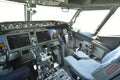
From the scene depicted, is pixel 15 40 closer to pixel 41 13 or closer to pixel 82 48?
pixel 41 13

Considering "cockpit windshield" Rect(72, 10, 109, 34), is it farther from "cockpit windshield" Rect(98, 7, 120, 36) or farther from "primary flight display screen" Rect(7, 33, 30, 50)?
"primary flight display screen" Rect(7, 33, 30, 50)

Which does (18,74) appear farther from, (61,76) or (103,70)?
(103,70)

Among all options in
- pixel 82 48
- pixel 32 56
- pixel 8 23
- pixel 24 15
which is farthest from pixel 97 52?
pixel 8 23

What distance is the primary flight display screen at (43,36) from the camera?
272 cm

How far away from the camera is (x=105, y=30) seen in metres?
3.20

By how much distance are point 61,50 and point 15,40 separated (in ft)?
4.11

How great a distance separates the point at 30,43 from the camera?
2570 millimetres

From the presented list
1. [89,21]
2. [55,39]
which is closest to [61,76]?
[55,39]

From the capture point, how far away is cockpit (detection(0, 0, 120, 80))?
2.08 metres

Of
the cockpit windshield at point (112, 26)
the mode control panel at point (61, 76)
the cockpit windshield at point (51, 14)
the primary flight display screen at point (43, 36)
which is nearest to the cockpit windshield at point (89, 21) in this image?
the cockpit windshield at point (112, 26)

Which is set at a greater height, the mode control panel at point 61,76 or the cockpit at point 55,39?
the cockpit at point 55,39

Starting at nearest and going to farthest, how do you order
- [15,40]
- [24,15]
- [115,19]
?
[15,40] → [24,15] → [115,19]

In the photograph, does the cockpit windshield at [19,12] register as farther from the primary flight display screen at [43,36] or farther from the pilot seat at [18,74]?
the pilot seat at [18,74]

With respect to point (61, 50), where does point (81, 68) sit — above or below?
above
